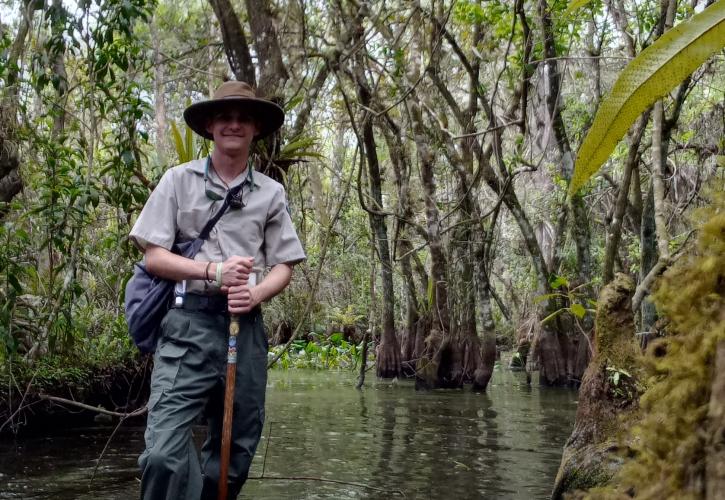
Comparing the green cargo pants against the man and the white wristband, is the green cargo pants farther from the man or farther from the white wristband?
the white wristband

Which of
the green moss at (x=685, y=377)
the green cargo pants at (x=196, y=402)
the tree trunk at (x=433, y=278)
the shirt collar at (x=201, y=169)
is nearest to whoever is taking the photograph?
the green moss at (x=685, y=377)

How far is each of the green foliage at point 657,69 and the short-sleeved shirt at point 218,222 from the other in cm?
272

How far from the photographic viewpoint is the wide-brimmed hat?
3836 mm

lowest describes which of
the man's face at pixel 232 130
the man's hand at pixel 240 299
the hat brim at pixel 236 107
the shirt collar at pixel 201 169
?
the man's hand at pixel 240 299

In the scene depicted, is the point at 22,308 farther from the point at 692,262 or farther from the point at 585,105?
the point at 585,105

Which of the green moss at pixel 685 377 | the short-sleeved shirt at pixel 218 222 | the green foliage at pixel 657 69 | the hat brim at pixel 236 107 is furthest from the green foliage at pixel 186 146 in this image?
the green moss at pixel 685 377

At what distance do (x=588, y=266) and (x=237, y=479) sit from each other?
9.78m

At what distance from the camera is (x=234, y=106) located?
12.7 ft

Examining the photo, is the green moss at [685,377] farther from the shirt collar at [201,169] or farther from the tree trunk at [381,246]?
the tree trunk at [381,246]

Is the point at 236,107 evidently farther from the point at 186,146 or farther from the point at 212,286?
the point at 186,146

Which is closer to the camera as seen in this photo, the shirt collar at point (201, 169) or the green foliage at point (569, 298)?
the shirt collar at point (201, 169)

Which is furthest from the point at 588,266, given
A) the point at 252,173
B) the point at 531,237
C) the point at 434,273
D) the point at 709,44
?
the point at 709,44

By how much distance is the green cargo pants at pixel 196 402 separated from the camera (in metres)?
3.36

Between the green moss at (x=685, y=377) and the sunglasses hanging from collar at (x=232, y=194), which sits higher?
the sunglasses hanging from collar at (x=232, y=194)
